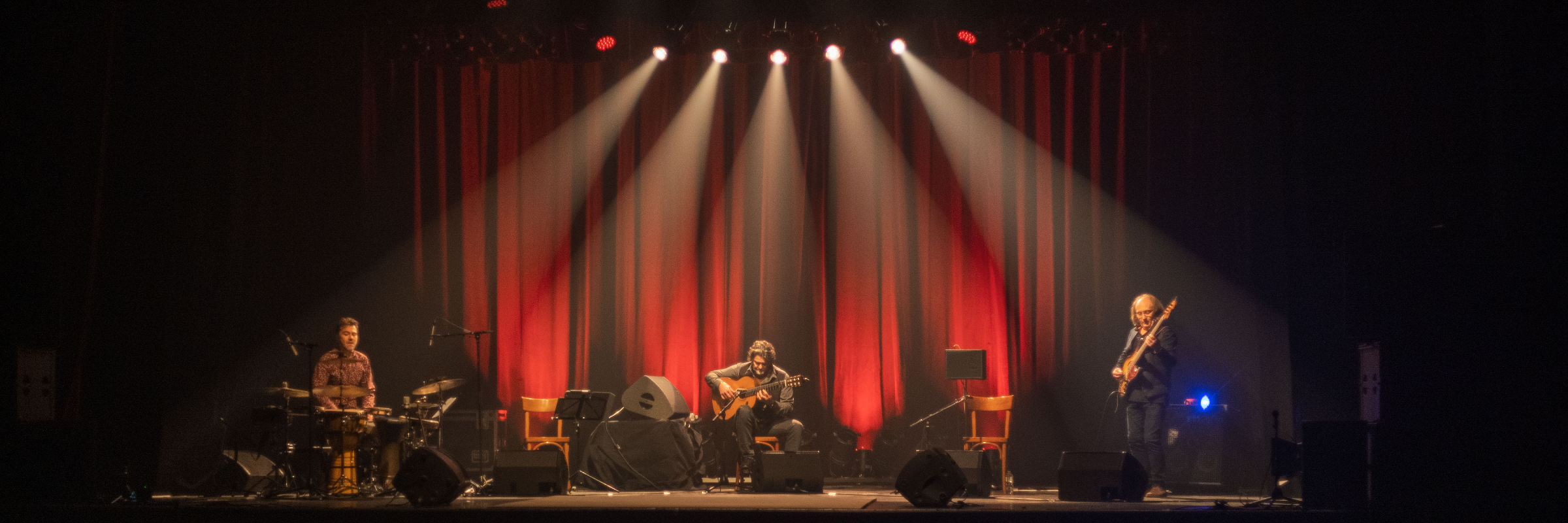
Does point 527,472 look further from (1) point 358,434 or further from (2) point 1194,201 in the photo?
(2) point 1194,201

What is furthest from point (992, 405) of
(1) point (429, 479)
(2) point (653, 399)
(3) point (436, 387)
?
(1) point (429, 479)

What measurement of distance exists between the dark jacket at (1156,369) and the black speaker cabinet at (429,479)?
443 centimetres

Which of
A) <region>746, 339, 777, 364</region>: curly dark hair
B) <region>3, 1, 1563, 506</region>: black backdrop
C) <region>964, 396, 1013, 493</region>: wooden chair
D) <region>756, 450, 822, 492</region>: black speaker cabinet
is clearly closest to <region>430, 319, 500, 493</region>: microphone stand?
<region>3, 1, 1563, 506</region>: black backdrop

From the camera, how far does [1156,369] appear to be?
756cm

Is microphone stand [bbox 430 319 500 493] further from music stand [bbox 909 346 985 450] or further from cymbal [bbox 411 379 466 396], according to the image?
music stand [bbox 909 346 985 450]

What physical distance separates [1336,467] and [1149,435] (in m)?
1.81

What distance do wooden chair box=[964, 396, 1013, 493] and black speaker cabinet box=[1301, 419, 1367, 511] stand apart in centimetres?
247

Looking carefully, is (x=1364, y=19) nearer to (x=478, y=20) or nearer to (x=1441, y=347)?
(x=1441, y=347)

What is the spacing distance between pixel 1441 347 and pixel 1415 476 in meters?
0.65

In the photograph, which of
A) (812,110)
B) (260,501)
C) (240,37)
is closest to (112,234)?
(240,37)

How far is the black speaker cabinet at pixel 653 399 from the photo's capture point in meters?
8.12

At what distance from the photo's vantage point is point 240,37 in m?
8.63

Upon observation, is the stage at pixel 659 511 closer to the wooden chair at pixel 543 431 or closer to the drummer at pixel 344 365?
the drummer at pixel 344 365

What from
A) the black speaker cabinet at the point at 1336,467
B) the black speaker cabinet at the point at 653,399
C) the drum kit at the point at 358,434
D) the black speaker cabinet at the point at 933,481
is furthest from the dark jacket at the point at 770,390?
the black speaker cabinet at the point at 1336,467
